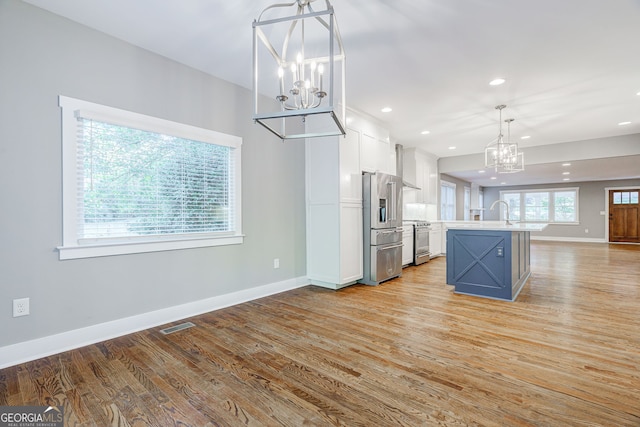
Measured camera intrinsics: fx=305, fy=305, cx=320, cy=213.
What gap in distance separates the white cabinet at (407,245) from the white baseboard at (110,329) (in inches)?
122

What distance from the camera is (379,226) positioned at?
4637mm

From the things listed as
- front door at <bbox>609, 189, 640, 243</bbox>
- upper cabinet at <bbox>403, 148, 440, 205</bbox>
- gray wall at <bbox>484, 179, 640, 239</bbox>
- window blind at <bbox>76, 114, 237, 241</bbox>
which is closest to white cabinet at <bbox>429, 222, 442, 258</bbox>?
upper cabinet at <bbox>403, 148, 440, 205</bbox>

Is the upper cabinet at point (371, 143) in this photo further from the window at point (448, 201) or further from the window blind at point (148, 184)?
the window at point (448, 201)

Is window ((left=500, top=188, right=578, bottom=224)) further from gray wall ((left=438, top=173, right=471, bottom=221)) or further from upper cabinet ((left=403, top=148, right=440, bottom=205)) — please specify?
upper cabinet ((left=403, top=148, right=440, bottom=205))

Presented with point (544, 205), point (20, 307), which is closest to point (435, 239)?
point (20, 307)

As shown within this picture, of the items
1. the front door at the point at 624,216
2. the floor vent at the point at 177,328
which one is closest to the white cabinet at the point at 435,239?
the floor vent at the point at 177,328

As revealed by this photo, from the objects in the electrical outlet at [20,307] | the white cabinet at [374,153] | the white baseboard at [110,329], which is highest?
the white cabinet at [374,153]

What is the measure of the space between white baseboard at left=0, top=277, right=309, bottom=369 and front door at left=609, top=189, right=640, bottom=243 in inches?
532

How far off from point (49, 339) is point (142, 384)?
1.06 metres

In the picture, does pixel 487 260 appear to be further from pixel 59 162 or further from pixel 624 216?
pixel 624 216

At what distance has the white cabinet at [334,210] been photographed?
13.9 ft

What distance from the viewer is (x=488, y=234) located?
151 inches

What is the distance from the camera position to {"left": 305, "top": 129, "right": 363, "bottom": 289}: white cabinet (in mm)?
4246

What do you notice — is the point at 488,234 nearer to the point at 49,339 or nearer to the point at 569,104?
the point at 569,104
